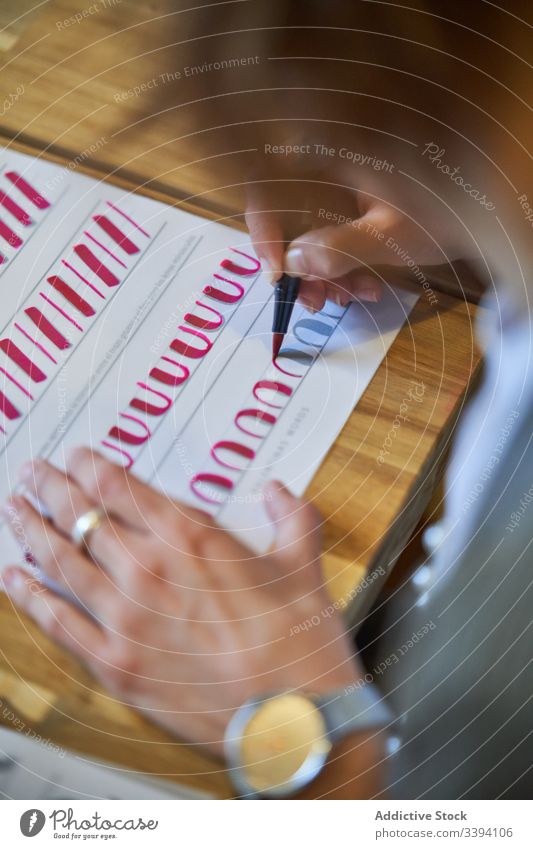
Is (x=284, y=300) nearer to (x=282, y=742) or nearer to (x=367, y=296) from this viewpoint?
(x=367, y=296)

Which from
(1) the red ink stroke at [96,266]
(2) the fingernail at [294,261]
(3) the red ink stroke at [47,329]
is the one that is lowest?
(3) the red ink stroke at [47,329]

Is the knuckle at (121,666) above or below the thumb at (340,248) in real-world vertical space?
below

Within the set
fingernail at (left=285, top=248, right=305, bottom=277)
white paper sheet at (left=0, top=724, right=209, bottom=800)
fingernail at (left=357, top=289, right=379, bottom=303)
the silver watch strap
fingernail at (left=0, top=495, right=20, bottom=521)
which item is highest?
fingernail at (left=357, top=289, right=379, bottom=303)

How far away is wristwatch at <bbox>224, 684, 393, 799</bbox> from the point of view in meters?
0.31

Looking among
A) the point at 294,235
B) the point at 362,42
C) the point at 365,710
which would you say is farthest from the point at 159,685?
the point at 362,42

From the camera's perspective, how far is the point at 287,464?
33 cm

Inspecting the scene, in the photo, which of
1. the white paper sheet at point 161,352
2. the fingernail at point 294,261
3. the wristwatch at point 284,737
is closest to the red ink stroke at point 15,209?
the white paper sheet at point 161,352

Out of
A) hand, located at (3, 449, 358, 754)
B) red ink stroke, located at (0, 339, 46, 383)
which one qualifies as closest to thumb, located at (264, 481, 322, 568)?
hand, located at (3, 449, 358, 754)

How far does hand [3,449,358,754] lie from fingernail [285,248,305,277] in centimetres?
10

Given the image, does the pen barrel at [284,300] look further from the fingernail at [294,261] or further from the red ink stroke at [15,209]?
the red ink stroke at [15,209]

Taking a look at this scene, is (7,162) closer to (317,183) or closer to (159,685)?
(317,183)

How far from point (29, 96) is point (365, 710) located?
1.02ft

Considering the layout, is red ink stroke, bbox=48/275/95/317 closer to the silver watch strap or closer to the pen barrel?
the pen barrel

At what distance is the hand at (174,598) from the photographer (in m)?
0.31
